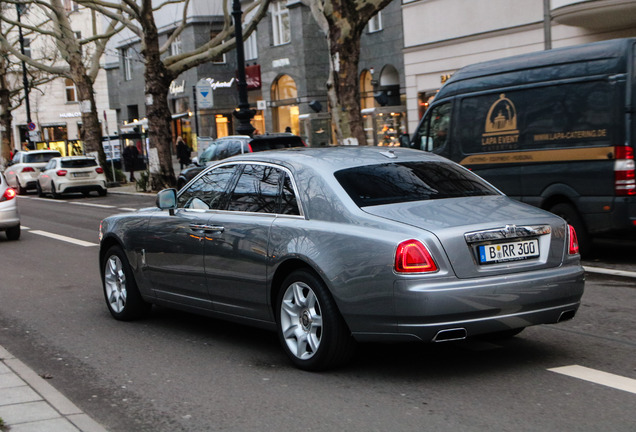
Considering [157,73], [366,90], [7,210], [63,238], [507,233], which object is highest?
[157,73]

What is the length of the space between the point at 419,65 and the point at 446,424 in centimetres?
2379

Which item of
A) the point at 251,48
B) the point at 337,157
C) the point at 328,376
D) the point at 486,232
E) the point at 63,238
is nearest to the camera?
the point at 486,232

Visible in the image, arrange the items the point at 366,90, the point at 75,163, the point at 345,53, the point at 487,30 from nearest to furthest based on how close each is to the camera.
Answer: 1. the point at 345,53
2. the point at 487,30
3. the point at 75,163
4. the point at 366,90

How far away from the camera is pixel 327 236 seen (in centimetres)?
597

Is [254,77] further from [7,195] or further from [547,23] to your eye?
[7,195]

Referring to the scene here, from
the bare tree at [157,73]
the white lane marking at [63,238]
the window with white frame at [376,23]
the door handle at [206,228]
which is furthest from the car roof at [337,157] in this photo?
the window with white frame at [376,23]

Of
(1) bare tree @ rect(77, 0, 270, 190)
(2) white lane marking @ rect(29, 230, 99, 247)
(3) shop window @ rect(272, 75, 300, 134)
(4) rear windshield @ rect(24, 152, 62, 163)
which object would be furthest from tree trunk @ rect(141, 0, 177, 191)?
(3) shop window @ rect(272, 75, 300, 134)

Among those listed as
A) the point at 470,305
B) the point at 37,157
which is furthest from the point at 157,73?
the point at 470,305

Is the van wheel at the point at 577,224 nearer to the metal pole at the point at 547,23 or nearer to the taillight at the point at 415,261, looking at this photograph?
the taillight at the point at 415,261

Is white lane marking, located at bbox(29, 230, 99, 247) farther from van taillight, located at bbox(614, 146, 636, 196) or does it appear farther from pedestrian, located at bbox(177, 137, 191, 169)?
pedestrian, located at bbox(177, 137, 191, 169)

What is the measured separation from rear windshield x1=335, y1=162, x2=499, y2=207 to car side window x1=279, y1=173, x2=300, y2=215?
351 millimetres

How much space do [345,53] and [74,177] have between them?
13810 millimetres

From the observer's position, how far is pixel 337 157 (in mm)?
6734

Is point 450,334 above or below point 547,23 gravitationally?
below
